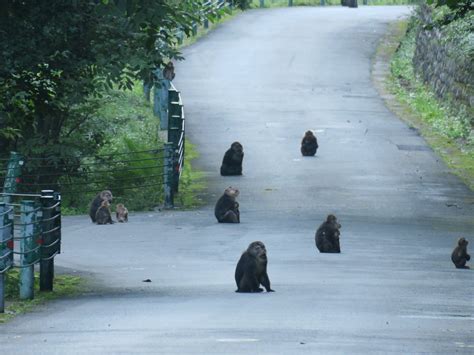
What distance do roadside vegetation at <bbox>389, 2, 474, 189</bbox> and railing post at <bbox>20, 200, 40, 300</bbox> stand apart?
52.3 feet

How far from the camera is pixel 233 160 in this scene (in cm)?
3023

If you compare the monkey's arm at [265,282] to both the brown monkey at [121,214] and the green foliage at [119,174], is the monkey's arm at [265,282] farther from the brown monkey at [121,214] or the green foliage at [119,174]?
the green foliage at [119,174]

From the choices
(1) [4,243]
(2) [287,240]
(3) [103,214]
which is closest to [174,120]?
(3) [103,214]

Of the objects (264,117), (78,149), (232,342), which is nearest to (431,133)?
(264,117)

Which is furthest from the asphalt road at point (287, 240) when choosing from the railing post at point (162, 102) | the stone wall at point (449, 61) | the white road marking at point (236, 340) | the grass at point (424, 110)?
the stone wall at point (449, 61)

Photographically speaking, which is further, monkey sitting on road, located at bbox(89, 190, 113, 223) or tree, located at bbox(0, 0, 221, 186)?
monkey sitting on road, located at bbox(89, 190, 113, 223)

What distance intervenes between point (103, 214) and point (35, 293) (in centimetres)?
848

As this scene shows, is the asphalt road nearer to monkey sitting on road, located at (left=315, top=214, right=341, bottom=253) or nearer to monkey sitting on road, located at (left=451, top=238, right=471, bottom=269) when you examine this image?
monkey sitting on road, located at (left=315, top=214, right=341, bottom=253)

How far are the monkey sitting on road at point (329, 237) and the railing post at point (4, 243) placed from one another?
651 centimetres

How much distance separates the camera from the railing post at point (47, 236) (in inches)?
615

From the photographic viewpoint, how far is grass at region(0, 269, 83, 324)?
1434cm

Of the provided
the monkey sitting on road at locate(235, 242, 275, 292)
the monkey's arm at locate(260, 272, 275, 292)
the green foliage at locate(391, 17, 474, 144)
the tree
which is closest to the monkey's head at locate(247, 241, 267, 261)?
the monkey sitting on road at locate(235, 242, 275, 292)

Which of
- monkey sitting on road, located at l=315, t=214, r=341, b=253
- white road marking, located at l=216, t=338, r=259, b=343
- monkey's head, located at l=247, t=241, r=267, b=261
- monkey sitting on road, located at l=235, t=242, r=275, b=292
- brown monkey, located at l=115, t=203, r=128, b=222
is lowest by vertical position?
brown monkey, located at l=115, t=203, r=128, b=222

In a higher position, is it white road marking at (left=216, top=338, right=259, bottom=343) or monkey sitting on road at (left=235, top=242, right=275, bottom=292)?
white road marking at (left=216, top=338, right=259, bottom=343)
